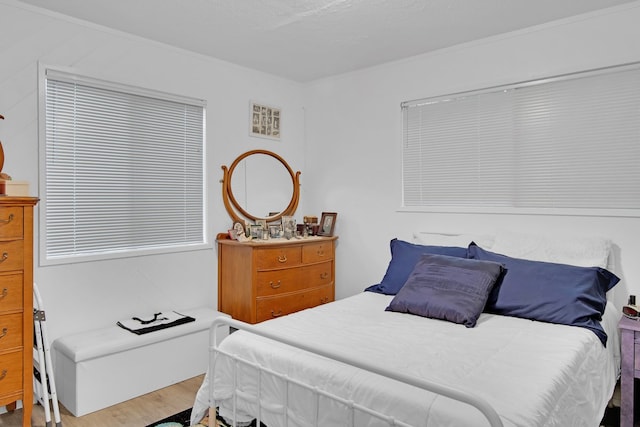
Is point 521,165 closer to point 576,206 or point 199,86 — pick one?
point 576,206

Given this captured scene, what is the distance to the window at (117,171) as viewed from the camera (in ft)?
9.13

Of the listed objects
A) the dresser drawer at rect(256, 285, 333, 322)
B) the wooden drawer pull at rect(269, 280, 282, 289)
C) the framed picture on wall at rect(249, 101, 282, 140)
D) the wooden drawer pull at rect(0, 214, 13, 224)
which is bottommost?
the dresser drawer at rect(256, 285, 333, 322)

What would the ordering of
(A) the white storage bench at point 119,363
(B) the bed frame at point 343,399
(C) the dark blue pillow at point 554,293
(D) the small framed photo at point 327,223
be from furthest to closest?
(D) the small framed photo at point 327,223 → (A) the white storage bench at point 119,363 → (C) the dark blue pillow at point 554,293 → (B) the bed frame at point 343,399

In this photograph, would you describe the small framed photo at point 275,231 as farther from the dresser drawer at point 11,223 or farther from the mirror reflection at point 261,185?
the dresser drawer at point 11,223

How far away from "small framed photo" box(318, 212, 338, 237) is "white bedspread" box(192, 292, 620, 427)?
→ 156 centimetres

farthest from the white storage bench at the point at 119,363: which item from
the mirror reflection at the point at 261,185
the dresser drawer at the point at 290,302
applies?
the mirror reflection at the point at 261,185

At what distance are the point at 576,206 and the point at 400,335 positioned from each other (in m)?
1.62

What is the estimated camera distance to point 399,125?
144 inches

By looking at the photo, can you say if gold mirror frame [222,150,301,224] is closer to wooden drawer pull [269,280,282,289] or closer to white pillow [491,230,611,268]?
wooden drawer pull [269,280,282,289]

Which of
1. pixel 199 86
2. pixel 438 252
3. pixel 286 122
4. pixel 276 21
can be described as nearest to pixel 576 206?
pixel 438 252

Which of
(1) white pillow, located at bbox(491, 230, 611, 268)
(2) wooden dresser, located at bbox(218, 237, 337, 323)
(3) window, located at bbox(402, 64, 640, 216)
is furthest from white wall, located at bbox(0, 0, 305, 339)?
(1) white pillow, located at bbox(491, 230, 611, 268)

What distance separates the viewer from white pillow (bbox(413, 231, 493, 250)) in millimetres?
3100

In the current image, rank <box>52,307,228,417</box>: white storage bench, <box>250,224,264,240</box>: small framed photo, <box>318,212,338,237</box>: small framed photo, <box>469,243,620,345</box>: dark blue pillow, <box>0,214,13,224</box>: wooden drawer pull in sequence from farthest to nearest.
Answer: <box>318,212,338,237</box>: small framed photo
<box>250,224,264,240</box>: small framed photo
<box>52,307,228,417</box>: white storage bench
<box>469,243,620,345</box>: dark blue pillow
<box>0,214,13,224</box>: wooden drawer pull

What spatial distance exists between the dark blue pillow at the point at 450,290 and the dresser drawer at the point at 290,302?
1.17 m
